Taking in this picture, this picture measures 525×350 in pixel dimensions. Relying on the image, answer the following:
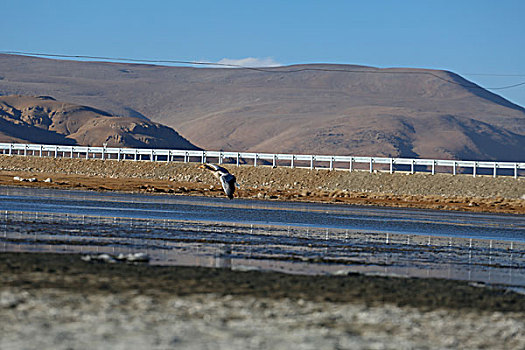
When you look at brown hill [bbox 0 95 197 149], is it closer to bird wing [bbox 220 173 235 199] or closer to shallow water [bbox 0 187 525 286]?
shallow water [bbox 0 187 525 286]

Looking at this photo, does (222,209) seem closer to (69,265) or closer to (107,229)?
(107,229)

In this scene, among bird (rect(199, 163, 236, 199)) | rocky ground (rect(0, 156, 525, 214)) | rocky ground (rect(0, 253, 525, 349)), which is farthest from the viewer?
rocky ground (rect(0, 156, 525, 214))

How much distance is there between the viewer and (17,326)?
996cm

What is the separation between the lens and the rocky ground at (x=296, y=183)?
184ft

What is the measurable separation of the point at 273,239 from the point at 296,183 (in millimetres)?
45623

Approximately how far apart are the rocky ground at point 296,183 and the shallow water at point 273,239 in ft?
60.0

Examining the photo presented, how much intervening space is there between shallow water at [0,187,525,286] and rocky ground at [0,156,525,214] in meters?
18.3

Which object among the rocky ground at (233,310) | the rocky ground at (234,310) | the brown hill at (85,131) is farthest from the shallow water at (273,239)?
the brown hill at (85,131)

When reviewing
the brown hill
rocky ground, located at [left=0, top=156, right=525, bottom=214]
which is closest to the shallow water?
rocky ground, located at [left=0, top=156, right=525, bottom=214]

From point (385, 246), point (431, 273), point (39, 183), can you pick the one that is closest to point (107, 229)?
point (385, 246)

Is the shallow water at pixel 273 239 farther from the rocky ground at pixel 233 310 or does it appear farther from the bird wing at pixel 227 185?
the rocky ground at pixel 233 310

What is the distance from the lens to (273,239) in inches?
943

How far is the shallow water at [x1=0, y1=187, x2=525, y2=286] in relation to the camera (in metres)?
18.3

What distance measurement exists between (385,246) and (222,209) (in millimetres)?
15929
